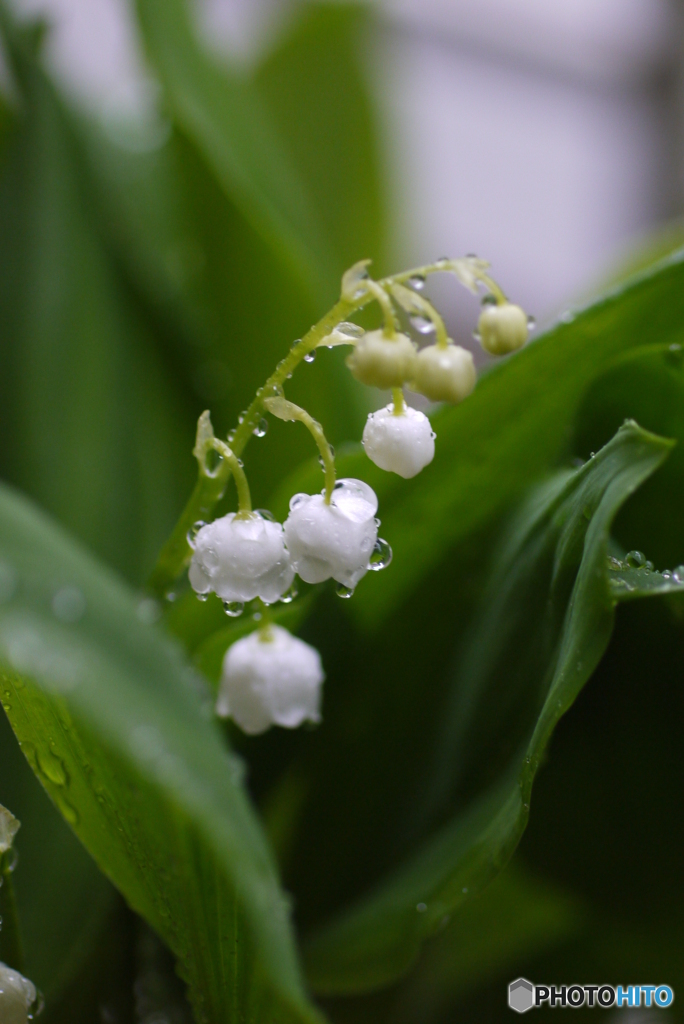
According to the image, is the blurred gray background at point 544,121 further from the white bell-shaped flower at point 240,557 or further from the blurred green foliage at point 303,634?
the white bell-shaped flower at point 240,557

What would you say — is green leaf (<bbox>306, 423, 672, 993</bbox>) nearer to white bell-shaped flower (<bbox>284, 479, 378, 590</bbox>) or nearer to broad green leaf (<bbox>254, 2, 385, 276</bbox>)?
white bell-shaped flower (<bbox>284, 479, 378, 590</bbox>)

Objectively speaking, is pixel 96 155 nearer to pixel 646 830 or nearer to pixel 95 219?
pixel 95 219

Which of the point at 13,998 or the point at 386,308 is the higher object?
the point at 386,308

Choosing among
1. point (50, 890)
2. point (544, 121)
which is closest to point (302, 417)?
point (50, 890)

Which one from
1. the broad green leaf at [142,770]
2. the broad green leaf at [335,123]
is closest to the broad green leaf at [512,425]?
the broad green leaf at [142,770]

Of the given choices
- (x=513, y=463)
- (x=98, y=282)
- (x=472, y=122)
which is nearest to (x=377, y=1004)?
(x=513, y=463)

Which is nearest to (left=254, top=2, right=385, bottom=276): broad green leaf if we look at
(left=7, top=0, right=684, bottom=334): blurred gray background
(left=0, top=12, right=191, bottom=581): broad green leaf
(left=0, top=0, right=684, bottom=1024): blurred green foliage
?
(left=0, top=0, right=684, bottom=1024): blurred green foliage

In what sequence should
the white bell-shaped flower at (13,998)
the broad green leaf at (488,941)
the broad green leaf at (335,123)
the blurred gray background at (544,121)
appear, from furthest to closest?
the blurred gray background at (544,121)
the broad green leaf at (335,123)
the broad green leaf at (488,941)
the white bell-shaped flower at (13,998)

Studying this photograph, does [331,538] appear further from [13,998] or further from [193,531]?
[13,998]
